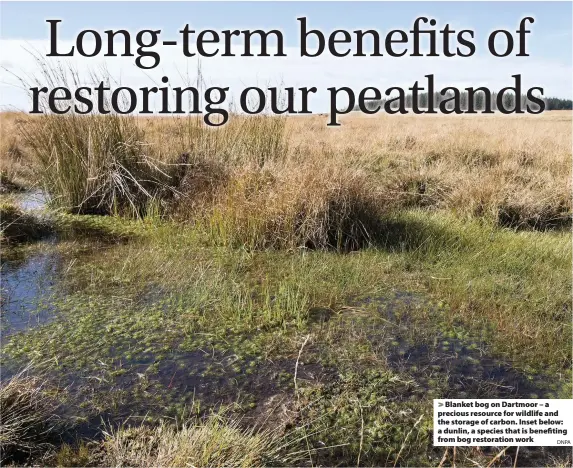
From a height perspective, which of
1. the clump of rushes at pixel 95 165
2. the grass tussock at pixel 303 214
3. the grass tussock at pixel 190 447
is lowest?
the grass tussock at pixel 190 447

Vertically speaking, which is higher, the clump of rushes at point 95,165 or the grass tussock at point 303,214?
the clump of rushes at point 95,165

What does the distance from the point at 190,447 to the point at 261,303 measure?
52.4 inches

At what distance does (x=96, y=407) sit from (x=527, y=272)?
8.90 ft

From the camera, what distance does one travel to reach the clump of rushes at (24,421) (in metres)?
1.76

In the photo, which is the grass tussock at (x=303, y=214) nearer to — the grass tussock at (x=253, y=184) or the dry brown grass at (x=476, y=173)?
the grass tussock at (x=253, y=184)

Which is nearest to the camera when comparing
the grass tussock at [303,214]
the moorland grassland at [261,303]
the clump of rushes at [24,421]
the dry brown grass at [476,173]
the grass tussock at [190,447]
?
the grass tussock at [190,447]

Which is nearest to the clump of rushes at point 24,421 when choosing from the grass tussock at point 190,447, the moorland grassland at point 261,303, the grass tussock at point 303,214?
the moorland grassland at point 261,303

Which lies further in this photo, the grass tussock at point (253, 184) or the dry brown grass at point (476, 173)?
the dry brown grass at point (476, 173)

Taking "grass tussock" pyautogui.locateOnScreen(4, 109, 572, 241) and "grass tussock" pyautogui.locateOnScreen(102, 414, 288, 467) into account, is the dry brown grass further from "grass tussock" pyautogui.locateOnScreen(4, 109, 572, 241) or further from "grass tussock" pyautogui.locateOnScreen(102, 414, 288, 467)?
"grass tussock" pyautogui.locateOnScreen(102, 414, 288, 467)

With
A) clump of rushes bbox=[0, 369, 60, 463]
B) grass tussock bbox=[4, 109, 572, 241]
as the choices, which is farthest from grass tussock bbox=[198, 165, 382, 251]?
clump of rushes bbox=[0, 369, 60, 463]

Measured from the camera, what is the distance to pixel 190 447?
5.38ft

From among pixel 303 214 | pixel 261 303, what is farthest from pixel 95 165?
pixel 261 303

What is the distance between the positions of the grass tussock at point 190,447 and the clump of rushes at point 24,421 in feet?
0.76

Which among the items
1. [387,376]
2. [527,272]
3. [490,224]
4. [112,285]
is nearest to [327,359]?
[387,376]
